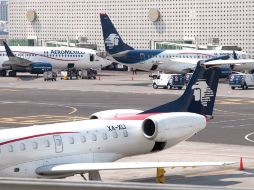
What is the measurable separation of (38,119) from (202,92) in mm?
24046

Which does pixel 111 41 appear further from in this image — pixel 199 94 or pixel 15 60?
pixel 199 94

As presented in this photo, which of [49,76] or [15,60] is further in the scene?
[15,60]

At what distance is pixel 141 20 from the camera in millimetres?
144500

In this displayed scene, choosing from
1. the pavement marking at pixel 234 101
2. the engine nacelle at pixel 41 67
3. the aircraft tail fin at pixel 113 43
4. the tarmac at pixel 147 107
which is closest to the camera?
the tarmac at pixel 147 107

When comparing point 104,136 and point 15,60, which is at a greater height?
point 104,136

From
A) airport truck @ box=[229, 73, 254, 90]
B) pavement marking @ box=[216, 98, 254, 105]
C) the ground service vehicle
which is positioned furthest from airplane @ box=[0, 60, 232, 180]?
the ground service vehicle

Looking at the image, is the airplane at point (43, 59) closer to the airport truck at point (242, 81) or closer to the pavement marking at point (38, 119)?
the airport truck at point (242, 81)

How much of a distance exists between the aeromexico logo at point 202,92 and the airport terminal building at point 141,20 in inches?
4020

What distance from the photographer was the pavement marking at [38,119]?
1984 inches

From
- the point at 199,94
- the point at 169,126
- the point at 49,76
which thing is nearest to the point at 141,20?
the point at 49,76

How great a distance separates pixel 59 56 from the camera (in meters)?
107

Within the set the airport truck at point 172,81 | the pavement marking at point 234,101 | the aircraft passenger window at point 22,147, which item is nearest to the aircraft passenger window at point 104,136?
the aircraft passenger window at point 22,147

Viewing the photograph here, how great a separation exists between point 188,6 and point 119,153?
378ft

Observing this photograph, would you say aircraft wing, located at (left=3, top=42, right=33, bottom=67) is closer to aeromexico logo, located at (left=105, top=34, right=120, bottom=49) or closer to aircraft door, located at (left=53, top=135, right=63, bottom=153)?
aeromexico logo, located at (left=105, top=34, right=120, bottom=49)
